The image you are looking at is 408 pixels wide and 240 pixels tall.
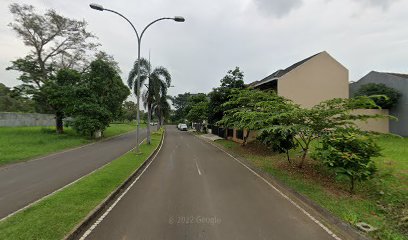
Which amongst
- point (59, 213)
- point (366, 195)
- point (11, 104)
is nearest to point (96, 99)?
point (59, 213)

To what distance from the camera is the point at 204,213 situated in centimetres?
641

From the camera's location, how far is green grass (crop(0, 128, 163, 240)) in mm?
4977

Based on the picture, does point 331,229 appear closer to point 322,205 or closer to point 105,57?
point 322,205

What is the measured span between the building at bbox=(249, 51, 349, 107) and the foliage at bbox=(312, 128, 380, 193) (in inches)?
682

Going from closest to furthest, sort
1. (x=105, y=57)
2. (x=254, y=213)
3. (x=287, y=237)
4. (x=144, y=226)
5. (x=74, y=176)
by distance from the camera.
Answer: (x=287, y=237)
(x=144, y=226)
(x=254, y=213)
(x=74, y=176)
(x=105, y=57)

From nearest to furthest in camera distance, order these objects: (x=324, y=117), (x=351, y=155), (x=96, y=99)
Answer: (x=351, y=155) < (x=324, y=117) < (x=96, y=99)

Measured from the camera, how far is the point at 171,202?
732 centimetres

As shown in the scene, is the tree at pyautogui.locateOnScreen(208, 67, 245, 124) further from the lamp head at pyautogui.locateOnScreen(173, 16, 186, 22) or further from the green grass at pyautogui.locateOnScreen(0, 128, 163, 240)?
the green grass at pyautogui.locateOnScreen(0, 128, 163, 240)

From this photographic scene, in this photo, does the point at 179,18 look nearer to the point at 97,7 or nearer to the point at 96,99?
the point at 97,7

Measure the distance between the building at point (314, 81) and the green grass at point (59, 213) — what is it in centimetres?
2045

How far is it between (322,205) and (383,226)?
1446 mm

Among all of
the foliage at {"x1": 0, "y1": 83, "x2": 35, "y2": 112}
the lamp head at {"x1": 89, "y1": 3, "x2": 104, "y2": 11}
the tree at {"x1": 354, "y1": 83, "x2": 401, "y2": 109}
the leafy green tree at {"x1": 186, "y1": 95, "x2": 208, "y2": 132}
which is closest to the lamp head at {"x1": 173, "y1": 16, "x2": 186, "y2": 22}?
the lamp head at {"x1": 89, "y1": 3, "x2": 104, "y2": 11}

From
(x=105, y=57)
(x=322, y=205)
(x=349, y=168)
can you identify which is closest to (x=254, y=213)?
(x=322, y=205)

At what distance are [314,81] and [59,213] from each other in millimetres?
25795
